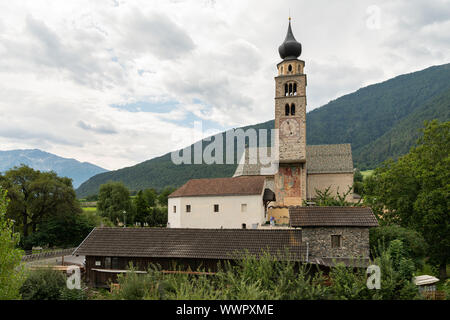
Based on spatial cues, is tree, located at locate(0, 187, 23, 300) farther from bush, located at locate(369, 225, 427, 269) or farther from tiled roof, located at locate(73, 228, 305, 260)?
→ bush, located at locate(369, 225, 427, 269)

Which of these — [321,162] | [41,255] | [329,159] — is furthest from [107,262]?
[329,159]

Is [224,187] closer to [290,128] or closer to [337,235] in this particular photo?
[290,128]

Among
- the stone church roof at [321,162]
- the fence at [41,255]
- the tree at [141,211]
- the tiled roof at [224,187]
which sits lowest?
the fence at [41,255]

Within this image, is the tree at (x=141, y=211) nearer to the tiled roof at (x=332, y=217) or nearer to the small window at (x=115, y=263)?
the small window at (x=115, y=263)

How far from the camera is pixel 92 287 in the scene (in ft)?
62.3

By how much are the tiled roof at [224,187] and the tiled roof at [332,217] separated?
13.8 m

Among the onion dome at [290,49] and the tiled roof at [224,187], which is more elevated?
the onion dome at [290,49]

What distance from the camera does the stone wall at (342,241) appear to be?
17.3 metres

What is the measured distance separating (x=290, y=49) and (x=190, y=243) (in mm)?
29945

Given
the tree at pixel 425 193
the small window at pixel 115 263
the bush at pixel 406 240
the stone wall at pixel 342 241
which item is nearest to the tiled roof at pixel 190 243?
the small window at pixel 115 263

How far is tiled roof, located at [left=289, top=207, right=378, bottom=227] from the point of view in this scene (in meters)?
17.3

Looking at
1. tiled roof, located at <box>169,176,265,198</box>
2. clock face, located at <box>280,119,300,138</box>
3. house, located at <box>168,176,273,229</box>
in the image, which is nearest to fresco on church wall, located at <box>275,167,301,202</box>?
house, located at <box>168,176,273,229</box>
